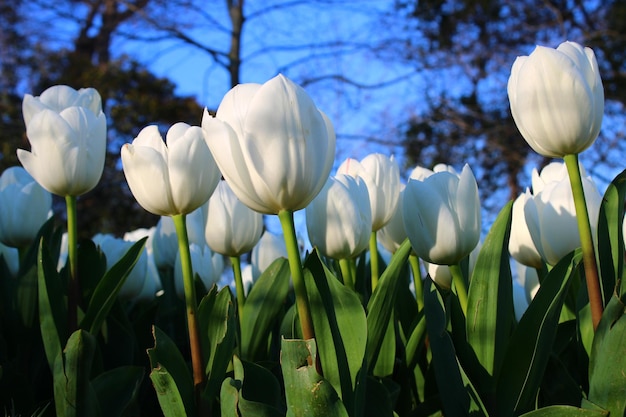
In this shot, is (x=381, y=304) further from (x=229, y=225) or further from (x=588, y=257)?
(x=229, y=225)

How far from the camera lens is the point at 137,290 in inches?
60.4

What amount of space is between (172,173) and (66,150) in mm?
293

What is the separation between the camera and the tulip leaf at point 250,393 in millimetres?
815

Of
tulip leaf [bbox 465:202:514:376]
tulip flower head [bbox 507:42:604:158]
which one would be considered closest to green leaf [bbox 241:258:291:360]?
tulip leaf [bbox 465:202:514:376]

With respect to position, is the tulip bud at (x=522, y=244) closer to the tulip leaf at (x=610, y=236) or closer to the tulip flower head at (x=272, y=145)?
the tulip leaf at (x=610, y=236)

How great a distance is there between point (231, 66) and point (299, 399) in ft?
25.2

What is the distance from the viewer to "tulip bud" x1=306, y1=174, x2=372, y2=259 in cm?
110

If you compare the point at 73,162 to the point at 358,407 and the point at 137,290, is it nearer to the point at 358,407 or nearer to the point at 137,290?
the point at 137,290

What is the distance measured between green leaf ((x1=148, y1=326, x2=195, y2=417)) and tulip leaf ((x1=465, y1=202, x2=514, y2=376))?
1.26 ft

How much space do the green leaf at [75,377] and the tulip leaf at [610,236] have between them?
0.71 m

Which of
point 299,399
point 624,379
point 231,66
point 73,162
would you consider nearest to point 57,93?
point 73,162

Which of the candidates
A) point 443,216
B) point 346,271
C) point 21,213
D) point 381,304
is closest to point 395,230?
point 346,271

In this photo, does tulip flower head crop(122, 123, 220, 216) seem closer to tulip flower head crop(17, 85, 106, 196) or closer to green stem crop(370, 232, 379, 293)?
tulip flower head crop(17, 85, 106, 196)

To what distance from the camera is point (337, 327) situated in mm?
888
